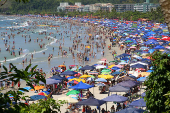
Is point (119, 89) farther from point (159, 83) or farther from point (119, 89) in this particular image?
point (159, 83)

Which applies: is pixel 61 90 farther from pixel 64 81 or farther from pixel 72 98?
pixel 72 98

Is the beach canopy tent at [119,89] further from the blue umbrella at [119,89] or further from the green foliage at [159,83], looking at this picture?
the green foliage at [159,83]

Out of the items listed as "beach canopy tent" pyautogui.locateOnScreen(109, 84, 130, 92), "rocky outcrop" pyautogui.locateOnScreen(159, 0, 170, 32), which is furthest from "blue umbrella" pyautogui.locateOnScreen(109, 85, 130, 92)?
"rocky outcrop" pyautogui.locateOnScreen(159, 0, 170, 32)

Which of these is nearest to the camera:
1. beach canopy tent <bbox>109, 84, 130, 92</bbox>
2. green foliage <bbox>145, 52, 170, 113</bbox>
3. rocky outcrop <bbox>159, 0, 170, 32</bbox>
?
rocky outcrop <bbox>159, 0, 170, 32</bbox>

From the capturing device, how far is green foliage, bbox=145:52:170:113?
7.23 meters

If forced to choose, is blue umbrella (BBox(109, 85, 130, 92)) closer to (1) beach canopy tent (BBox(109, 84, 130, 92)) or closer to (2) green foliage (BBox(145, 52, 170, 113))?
(1) beach canopy tent (BBox(109, 84, 130, 92))

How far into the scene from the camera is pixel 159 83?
734 cm

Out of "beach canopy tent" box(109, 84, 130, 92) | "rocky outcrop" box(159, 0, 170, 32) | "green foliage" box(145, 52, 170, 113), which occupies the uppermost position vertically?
"rocky outcrop" box(159, 0, 170, 32)

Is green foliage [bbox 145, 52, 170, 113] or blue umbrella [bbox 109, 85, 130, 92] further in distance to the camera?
blue umbrella [bbox 109, 85, 130, 92]

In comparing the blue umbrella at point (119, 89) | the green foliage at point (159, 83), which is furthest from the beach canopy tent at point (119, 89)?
the green foliage at point (159, 83)

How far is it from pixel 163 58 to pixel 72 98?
7.74 m

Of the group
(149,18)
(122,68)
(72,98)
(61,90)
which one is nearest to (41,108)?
(72,98)

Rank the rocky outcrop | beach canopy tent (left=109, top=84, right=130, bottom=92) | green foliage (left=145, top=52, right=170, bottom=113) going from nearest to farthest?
the rocky outcrop
green foliage (left=145, top=52, right=170, bottom=113)
beach canopy tent (left=109, top=84, right=130, bottom=92)

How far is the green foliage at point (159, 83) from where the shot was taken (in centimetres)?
723
